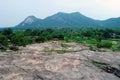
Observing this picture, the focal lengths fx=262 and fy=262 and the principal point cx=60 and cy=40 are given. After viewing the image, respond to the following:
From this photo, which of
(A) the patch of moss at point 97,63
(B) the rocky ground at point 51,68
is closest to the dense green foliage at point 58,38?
(B) the rocky ground at point 51,68

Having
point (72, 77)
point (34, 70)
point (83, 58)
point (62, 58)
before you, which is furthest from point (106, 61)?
point (34, 70)

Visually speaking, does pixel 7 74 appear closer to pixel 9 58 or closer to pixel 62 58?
pixel 9 58

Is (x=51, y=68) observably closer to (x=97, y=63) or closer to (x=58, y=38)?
(x=97, y=63)

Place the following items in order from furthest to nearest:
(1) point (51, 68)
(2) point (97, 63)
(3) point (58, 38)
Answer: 1. (3) point (58, 38)
2. (2) point (97, 63)
3. (1) point (51, 68)

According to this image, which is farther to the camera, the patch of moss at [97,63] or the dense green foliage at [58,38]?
the dense green foliage at [58,38]

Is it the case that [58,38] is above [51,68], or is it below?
below

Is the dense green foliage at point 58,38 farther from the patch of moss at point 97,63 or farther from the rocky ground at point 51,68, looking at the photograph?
the patch of moss at point 97,63

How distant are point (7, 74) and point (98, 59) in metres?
8.89

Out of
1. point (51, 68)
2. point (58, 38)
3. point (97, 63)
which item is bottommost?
point (58, 38)

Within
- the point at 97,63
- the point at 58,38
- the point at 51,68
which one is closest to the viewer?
the point at 51,68

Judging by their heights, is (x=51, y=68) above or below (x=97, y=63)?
above

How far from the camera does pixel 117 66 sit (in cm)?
2231

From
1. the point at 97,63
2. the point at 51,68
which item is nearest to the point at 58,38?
the point at 97,63

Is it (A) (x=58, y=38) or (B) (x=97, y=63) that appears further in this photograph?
(A) (x=58, y=38)
